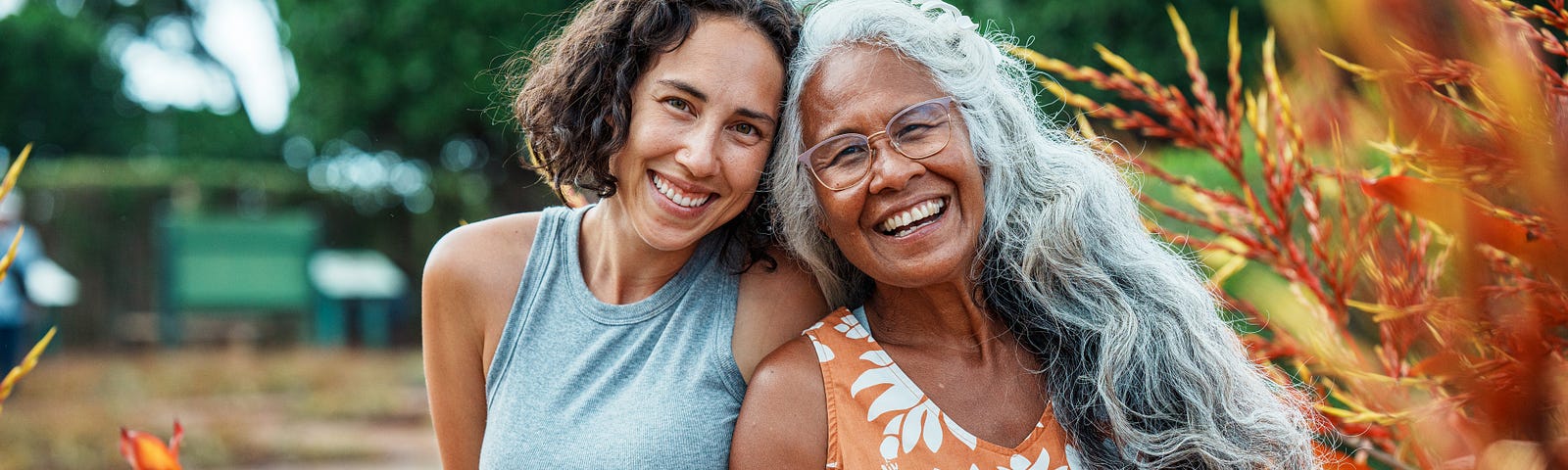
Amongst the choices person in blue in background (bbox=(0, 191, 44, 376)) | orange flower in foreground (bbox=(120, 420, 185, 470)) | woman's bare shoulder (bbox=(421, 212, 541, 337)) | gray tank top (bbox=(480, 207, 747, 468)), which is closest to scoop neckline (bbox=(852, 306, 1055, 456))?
gray tank top (bbox=(480, 207, 747, 468))

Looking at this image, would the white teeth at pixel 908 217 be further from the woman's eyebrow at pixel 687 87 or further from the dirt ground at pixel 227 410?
the dirt ground at pixel 227 410

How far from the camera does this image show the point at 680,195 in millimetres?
2225

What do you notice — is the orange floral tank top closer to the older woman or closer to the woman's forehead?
the older woman

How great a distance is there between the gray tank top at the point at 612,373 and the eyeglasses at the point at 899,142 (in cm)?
40

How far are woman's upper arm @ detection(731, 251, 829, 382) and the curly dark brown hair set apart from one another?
A: 0.12ft

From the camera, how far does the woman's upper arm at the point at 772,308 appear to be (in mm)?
2301

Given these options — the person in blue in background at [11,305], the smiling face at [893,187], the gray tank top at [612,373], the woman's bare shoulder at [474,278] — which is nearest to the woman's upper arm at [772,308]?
the gray tank top at [612,373]

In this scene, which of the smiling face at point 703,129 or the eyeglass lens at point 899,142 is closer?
the eyeglass lens at point 899,142

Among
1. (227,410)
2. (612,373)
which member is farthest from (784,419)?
(227,410)

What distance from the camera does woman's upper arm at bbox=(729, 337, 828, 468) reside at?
79.9 inches

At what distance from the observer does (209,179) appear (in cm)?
1376

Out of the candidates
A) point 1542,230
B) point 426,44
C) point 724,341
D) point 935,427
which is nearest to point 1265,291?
point 935,427

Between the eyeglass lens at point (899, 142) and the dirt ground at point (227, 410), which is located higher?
the eyeglass lens at point (899, 142)

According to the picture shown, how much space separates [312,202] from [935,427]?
552 inches
